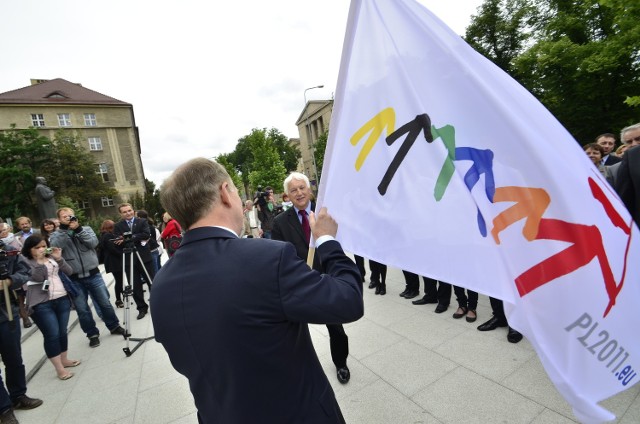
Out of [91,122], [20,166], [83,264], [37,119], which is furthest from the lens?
[91,122]

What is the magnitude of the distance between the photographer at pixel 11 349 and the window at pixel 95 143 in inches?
1578

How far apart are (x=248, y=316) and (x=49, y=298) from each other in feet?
14.2

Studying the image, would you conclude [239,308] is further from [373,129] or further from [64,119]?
[64,119]

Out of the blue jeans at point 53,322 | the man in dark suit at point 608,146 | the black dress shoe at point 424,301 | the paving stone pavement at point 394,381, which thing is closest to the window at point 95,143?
the paving stone pavement at point 394,381

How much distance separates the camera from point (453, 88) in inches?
50.5

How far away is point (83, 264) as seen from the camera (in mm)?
4961

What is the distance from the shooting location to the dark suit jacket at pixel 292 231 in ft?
9.48

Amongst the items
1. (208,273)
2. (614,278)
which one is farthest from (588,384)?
(208,273)

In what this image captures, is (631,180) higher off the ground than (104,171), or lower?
lower

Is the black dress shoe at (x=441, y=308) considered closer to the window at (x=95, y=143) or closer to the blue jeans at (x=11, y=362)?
the blue jeans at (x=11, y=362)

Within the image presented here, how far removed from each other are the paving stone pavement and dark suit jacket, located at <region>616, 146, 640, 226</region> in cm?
141

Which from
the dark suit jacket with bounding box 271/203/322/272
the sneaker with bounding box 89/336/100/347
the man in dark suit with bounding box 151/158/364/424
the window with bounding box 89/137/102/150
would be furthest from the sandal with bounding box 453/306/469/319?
the window with bounding box 89/137/102/150

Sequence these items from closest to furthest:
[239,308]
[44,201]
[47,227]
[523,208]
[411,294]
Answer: [239,308]
[523,208]
[411,294]
[47,227]
[44,201]

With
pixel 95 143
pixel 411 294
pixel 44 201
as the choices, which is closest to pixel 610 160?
pixel 411 294
